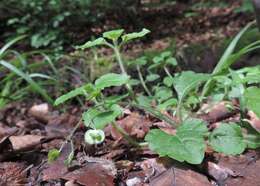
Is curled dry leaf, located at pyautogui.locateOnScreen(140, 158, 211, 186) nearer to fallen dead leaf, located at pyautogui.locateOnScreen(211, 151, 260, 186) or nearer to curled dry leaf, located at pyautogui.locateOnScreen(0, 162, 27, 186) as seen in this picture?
fallen dead leaf, located at pyautogui.locateOnScreen(211, 151, 260, 186)

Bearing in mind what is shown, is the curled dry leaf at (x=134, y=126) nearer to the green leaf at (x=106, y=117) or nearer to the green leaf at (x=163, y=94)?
the green leaf at (x=163, y=94)

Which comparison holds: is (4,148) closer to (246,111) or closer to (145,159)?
(145,159)

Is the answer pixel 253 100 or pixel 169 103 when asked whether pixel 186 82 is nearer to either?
pixel 169 103

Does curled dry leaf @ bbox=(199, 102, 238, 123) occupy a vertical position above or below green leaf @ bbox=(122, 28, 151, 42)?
below

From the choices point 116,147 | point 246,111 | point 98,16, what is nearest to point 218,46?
point 98,16

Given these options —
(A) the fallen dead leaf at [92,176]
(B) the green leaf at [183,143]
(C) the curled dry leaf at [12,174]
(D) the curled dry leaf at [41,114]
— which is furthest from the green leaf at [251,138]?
(D) the curled dry leaf at [41,114]

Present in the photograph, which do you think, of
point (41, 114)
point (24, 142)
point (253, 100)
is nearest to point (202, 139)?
point (253, 100)

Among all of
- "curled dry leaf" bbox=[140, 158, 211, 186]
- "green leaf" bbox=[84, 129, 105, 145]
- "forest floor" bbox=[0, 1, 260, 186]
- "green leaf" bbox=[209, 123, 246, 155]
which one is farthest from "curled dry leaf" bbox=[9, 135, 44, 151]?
"green leaf" bbox=[209, 123, 246, 155]
